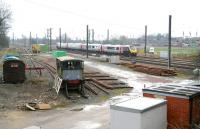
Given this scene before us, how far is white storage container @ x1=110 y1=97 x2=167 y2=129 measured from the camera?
1107cm

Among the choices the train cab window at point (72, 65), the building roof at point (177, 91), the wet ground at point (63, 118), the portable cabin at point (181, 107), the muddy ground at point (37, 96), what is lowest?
the wet ground at point (63, 118)

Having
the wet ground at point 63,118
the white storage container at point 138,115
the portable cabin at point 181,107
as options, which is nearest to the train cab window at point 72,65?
the wet ground at point 63,118

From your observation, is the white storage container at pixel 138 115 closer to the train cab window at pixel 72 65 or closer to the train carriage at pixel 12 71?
the train cab window at pixel 72 65

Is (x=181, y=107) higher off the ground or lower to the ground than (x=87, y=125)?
Answer: higher

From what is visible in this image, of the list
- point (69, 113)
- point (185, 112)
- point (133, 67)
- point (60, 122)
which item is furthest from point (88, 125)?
point (133, 67)

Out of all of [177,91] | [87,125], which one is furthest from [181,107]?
[87,125]

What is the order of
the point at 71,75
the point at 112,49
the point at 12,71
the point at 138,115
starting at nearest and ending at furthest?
the point at 138,115 → the point at 71,75 → the point at 12,71 → the point at 112,49

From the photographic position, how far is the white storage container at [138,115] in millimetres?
11070

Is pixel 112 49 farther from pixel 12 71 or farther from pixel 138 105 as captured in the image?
pixel 138 105

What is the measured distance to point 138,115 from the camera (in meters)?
11.0

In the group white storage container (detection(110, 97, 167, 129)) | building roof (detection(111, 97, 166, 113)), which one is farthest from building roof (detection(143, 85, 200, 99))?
white storage container (detection(110, 97, 167, 129))

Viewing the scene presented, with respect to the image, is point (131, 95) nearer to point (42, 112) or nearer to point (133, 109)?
point (42, 112)

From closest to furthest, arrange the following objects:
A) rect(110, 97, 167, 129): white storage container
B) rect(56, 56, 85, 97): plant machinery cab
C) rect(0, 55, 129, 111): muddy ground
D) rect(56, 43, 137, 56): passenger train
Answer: rect(110, 97, 167, 129): white storage container → rect(0, 55, 129, 111): muddy ground → rect(56, 56, 85, 97): plant machinery cab → rect(56, 43, 137, 56): passenger train

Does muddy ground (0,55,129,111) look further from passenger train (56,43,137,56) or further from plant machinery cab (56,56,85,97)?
passenger train (56,43,137,56)
